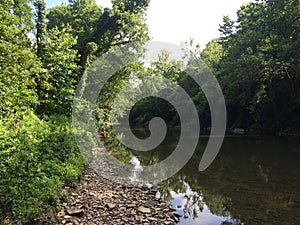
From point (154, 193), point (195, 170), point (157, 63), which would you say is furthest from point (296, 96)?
point (157, 63)

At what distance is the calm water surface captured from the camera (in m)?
8.48

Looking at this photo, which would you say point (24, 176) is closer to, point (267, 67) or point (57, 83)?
point (57, 83)

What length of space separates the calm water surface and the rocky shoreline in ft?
2.07

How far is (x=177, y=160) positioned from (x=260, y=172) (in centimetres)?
602

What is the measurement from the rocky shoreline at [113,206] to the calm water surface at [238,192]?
63cm

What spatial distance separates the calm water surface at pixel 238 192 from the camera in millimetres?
8477

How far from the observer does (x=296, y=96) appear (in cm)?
3341

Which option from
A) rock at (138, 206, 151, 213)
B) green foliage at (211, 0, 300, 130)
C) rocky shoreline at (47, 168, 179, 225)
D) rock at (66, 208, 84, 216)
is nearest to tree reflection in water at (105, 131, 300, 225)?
rocky shoreline at (47, 168, 179, 225)

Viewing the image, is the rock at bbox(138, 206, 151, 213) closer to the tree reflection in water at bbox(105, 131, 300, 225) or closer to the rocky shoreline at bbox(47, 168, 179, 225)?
the rocky shoreline at bbox(47, 168, 179, 225)

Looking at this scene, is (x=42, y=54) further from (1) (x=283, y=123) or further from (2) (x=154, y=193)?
(1) (x=283, y=123)

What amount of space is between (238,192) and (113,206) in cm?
494

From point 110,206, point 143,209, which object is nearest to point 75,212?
point 110,206

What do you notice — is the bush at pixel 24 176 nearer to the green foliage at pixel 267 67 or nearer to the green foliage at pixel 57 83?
the green foliage at pixel 57 83

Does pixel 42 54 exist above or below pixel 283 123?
below
